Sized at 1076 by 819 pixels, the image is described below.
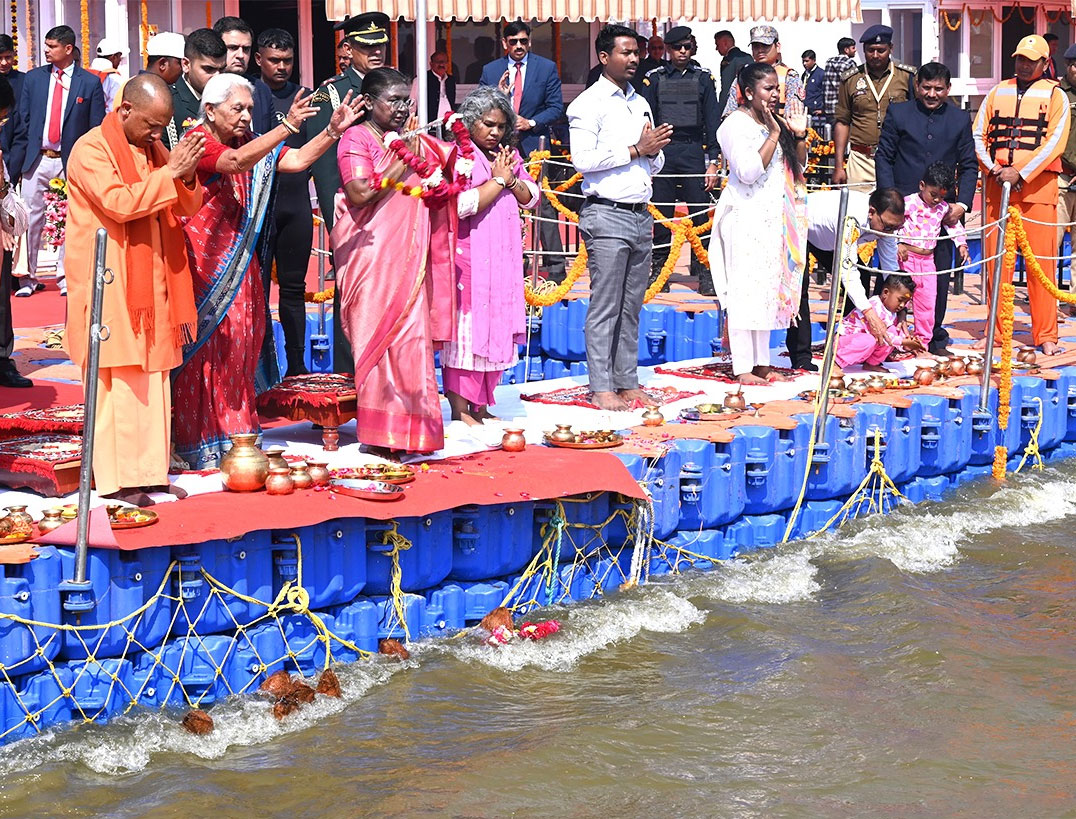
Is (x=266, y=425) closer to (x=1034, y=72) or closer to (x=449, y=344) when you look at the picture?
(x=449, y=344)

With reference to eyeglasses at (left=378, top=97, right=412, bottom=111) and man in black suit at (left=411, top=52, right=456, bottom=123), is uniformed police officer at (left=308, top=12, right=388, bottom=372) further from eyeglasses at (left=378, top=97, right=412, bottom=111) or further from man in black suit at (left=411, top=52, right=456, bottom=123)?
man in black suit at (left=411, top=52, right=456, bottom=123)

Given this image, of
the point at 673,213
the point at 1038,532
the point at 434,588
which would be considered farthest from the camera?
the point at 673,213

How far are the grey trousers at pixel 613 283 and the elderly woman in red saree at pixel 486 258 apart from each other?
20.4 inches

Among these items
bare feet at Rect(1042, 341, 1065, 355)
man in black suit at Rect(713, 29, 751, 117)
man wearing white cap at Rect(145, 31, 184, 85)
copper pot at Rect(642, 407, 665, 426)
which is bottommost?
copper pot at Rect(642, 407, 665, 426)

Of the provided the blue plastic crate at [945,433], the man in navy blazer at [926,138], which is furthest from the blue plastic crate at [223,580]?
the man in navy blazer at [926,138]

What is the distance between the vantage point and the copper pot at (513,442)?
680 centimetres

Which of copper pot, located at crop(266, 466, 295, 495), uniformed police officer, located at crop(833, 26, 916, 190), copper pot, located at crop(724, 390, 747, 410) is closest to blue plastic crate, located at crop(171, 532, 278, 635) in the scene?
copper pot, located at crop(266, 466, 295, 495)

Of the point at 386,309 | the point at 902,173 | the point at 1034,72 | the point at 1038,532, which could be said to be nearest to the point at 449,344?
the point at 386,309

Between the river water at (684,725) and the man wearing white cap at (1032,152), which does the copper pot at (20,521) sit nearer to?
the river water at (684,725)

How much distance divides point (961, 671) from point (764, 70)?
10.6 feet

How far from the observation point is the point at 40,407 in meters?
7.66

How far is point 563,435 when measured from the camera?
6.96 meters

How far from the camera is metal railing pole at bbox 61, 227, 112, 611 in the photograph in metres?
5.04

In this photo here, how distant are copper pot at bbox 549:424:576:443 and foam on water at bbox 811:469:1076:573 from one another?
1480 millimetres
